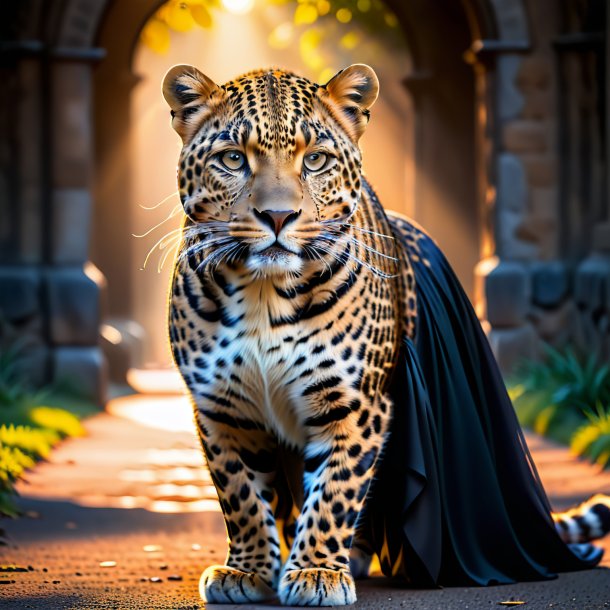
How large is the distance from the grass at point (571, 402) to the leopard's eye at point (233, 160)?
3917 millimetres

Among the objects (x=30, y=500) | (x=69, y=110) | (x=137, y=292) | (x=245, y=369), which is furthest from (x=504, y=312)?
(x=137, y=292)

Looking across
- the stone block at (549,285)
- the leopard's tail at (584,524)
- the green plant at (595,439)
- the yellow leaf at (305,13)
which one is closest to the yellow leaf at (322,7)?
the yellow leaf at (305,13)

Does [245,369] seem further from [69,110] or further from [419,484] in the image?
[69,110]

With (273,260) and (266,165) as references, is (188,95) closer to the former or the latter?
(266,165)

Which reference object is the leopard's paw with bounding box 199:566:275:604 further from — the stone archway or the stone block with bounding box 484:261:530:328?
the stone block with bounding box 484:261:530:328

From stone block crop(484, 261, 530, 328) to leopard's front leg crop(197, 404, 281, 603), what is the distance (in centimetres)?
653

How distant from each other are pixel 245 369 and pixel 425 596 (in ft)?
3.05

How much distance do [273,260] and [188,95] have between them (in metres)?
0.59

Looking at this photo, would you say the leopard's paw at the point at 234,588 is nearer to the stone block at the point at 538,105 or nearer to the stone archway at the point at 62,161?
the stone archway at the point at 62,161

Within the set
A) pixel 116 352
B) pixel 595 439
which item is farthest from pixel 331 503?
pixel 116 352

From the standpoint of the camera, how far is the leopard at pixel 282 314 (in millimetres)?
3727

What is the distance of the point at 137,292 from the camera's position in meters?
21.5

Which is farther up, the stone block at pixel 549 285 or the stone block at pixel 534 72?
the stone block at pixel 534 72

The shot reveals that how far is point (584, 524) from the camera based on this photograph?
4797 millimetres
